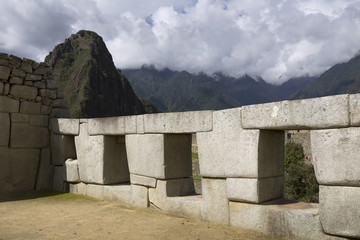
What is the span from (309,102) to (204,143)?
5.47 feet

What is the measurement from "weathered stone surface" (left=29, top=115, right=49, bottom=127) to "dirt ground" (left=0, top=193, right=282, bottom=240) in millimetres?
2093

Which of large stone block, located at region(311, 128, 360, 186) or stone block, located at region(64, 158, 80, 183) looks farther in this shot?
stone block, located at region(64, 158, 80, 183)

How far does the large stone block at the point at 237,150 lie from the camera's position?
4074 millimetres

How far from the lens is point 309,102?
11.6ft

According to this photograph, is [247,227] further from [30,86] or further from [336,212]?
[30,86]

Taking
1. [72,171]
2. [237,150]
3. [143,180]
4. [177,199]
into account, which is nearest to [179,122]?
[237,150]

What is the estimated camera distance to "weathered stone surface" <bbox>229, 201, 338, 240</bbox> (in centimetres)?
355

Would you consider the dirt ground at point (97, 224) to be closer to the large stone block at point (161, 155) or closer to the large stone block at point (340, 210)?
the large stone block at point (161, 155)

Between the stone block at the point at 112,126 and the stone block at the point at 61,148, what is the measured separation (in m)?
1.24

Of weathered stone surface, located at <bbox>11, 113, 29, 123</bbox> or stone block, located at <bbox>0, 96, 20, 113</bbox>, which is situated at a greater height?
stone block, located at <bbox>0, 96, 20, 113</bbox>

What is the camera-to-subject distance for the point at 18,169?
7.33m

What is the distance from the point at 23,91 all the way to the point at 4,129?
38.0 inches

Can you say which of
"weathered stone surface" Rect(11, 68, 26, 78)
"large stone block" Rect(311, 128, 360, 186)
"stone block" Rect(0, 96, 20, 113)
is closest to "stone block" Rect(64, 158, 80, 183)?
"stone block" Rect(0, 96, 20, 113)

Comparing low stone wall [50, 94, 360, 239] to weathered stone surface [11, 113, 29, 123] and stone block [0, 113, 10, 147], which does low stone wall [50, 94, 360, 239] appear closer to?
weathered stone surface [11, 113, 29, 123]
